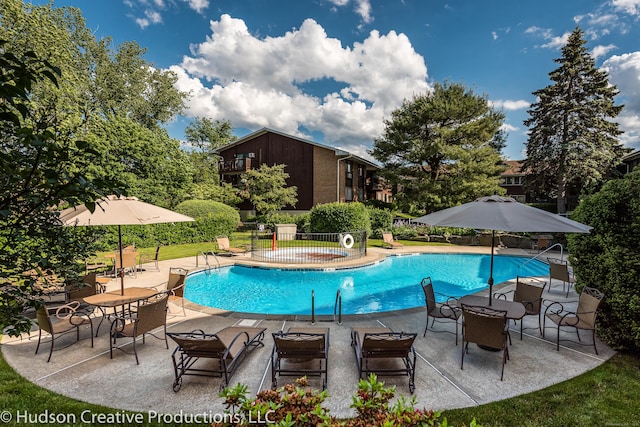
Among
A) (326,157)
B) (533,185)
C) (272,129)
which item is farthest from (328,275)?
(533,185)

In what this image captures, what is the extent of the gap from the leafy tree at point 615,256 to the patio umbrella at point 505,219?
0.74m

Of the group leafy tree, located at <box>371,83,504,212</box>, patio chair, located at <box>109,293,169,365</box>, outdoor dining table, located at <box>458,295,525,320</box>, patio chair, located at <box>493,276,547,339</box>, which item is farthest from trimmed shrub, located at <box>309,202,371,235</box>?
patio chair, located at <box>109,293,169,365</box>

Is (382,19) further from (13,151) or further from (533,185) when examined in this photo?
(533,185)

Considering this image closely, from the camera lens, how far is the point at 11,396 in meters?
3.90

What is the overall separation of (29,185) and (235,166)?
29.4 metres

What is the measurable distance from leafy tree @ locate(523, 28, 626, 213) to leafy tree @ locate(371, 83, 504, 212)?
418cm

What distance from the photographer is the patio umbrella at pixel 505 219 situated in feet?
15.9

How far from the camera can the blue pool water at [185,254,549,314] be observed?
31.6 feet

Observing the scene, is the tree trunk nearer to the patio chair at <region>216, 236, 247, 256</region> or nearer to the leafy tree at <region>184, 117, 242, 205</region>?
the patio chair at <region>216, 236, 247, 256</region>

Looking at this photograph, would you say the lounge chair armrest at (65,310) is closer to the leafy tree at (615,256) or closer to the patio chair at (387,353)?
the patio chair at (387,353)

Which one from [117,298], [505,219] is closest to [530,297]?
[505,219]

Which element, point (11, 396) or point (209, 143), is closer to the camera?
point (11, 396)

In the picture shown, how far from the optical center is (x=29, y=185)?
6.25 ft

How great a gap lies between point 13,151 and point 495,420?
521cm
